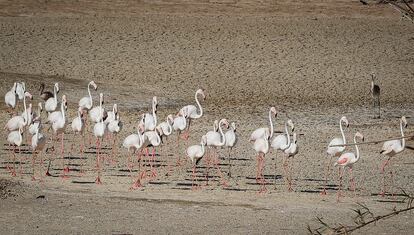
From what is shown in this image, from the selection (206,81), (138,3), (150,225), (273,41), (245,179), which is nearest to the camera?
(150,225)

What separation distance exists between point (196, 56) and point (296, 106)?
19.5 ft

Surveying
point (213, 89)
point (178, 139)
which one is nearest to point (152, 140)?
point (178, 139)

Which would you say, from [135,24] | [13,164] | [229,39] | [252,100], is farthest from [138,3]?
[13,164]

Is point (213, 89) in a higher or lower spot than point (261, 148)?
higher

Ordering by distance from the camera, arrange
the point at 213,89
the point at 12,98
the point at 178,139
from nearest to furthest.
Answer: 1. the point at 178,139
2. the point at 12,98
3. the point at 213,89

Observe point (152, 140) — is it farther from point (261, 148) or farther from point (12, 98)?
point (12, 98)

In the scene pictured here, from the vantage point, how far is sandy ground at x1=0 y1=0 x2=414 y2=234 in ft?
37.1

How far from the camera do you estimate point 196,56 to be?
1013 inches

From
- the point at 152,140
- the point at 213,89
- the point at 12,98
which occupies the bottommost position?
the point at 152,140

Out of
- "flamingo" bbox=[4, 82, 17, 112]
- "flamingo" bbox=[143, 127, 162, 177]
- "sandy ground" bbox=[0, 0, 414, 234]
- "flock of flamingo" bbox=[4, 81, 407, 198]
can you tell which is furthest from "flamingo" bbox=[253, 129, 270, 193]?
"flamingo" bbox=[4, 82, 17, 112]

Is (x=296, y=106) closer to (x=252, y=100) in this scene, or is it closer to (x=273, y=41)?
(x=252, y=100)

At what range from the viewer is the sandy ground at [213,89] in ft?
37.1

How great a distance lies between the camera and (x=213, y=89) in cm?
2236

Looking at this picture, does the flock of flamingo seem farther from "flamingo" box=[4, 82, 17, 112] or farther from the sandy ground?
"flamingo" box=[4, 82, 17, 112]
